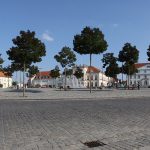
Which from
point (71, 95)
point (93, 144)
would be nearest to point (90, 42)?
point (71, 95)

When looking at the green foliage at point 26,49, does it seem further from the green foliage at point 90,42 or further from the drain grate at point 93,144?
the drain grate at point 93,144

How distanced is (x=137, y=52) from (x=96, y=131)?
50258 mm

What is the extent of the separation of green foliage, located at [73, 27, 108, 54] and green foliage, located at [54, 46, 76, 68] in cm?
2165

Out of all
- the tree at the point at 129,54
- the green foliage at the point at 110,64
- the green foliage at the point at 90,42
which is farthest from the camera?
the green foliage at the point at 110,64

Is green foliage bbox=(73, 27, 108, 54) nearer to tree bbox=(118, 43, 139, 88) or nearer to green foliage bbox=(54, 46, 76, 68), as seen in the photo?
tree bbox=(118, 43, 139, 88)

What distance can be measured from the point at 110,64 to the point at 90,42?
1598 inches

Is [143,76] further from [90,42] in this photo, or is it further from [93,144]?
[93,144]

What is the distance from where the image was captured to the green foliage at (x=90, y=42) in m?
44.3

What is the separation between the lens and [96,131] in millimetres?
10609

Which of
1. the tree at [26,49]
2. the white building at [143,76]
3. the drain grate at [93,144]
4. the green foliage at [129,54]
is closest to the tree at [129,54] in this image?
the green foliage at [129,54]

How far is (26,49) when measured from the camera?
40.5 metres

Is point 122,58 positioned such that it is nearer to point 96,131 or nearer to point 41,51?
point 41,51

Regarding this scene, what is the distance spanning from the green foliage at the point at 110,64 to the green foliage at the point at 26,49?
139 feet

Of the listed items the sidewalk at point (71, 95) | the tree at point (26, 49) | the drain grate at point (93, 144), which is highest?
the tree at point (26, 49)
